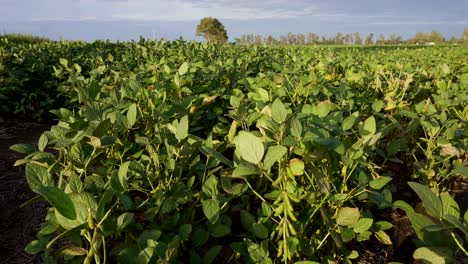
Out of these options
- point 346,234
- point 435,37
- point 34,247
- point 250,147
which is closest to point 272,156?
point 250,147

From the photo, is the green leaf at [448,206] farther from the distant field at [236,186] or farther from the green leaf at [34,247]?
the green leaf at [34,247]

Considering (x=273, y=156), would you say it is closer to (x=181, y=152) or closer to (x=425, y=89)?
(x=181, y=152)

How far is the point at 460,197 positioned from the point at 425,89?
966 mm

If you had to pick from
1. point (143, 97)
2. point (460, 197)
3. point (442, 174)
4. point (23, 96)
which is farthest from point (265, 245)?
point (23, 96)

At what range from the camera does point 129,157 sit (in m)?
1.65

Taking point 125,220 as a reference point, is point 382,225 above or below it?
below

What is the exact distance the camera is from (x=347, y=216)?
126 centimetres

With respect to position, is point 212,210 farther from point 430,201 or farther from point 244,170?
point 430,201

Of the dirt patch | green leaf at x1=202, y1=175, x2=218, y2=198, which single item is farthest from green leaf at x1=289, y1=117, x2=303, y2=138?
the dirt patch

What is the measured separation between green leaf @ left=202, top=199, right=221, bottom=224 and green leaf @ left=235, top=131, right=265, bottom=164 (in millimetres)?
168

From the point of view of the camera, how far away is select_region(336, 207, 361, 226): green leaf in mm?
1246

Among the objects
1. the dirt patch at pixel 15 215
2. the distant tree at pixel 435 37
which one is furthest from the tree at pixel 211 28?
the dirt patch at pixel 15 215

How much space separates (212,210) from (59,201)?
41cm

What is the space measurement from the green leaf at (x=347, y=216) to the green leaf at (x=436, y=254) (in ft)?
1.22
